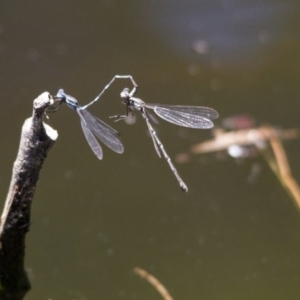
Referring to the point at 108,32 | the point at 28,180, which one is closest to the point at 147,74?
the point at 108,32

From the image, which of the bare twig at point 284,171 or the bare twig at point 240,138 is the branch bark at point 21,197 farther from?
the bare twig at point 240,138

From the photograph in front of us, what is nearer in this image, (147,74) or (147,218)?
(147,218)

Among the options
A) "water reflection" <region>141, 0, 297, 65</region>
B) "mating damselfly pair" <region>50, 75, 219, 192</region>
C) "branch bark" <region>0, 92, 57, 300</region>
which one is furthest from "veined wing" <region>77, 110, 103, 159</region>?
"water reflection" <region>141, 0, 297, 65</region>

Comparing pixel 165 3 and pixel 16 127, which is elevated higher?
pixel 165 3

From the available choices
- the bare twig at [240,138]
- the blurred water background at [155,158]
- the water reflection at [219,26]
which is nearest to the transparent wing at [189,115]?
the blurred water background at [155,158]

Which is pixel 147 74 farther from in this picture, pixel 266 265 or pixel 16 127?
pixel 266 265

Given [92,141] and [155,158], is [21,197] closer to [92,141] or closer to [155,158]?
A: [92,141]

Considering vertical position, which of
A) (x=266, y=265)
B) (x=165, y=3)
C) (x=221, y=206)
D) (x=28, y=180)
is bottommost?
(x=28, y=180)

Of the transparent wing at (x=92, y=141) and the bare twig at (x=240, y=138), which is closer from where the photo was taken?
the transparent wing at (x=92, y=141)

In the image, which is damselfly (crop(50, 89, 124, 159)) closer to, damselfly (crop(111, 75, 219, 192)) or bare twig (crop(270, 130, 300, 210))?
damselfly (crop(111, 75, 219, 192))
